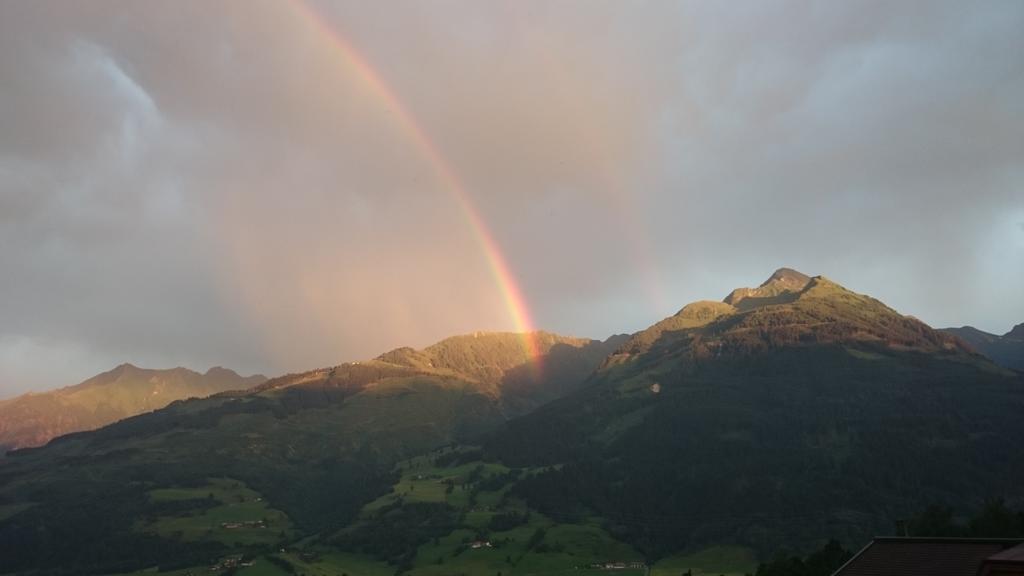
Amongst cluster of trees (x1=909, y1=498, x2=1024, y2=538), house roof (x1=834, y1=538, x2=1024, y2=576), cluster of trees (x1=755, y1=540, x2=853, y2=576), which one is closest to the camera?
house roof (x1=834, y1=538, x2=1024, y2=576)

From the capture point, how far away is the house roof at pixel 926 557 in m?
44.6

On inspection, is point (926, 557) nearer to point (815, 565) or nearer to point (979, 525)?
point (815, 565)

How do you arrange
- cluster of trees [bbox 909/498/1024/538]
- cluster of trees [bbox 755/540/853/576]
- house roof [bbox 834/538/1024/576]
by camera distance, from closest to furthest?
house roof [bbox 834/538/1024/576] → cluster of trees [bbox 755/540/853/576] → cluster of trees [bbox 909/498/1024/538]

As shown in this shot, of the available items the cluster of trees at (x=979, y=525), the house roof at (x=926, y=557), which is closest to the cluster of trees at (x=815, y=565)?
the cluster of trees at (x=979, y=525)

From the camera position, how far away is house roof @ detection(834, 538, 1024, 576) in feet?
146

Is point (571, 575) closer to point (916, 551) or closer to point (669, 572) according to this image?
point (669, 572)

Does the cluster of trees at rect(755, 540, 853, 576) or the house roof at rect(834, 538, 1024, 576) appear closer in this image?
the house roof at rect(834, 538, 1024, 576)

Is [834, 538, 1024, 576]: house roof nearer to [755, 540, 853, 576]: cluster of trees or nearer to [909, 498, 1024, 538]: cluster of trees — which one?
[755, 540, 853, 576]: cluster of trees

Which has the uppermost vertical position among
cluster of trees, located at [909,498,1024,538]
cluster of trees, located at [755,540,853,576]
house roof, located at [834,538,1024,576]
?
house roof, located at [834,538,1024,576]

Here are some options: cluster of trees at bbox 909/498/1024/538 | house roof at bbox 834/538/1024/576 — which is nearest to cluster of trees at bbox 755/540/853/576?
cluster of trees at bbox 909/498/1024/538

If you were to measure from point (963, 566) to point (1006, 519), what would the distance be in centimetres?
6971

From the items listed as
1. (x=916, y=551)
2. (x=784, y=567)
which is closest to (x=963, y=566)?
(x=916, y=551)

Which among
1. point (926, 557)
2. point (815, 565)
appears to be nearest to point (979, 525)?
point (815, 565)

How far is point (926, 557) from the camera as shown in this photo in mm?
46781
